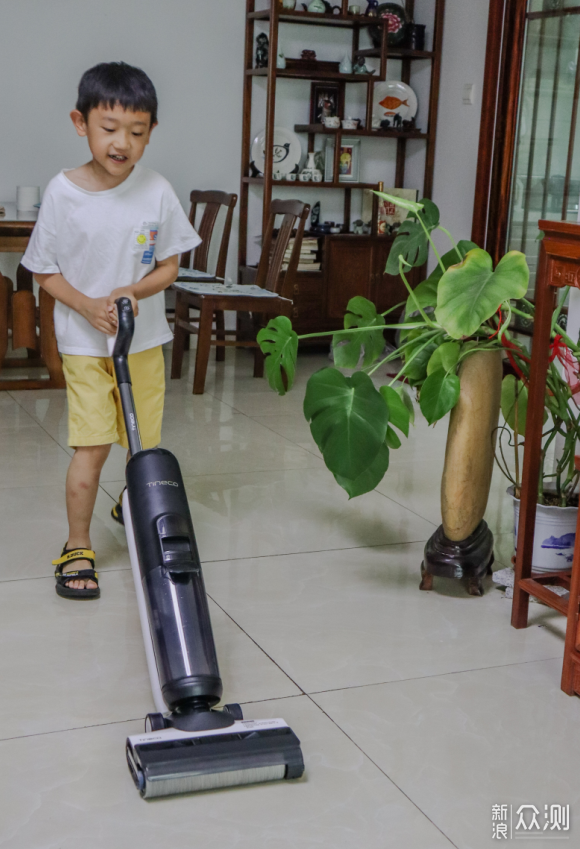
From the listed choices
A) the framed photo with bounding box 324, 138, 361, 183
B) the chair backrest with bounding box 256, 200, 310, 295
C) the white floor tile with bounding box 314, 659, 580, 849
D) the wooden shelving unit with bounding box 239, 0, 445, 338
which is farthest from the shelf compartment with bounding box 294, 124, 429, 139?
the white floor tile with bounding box 314, 659, 580, 849

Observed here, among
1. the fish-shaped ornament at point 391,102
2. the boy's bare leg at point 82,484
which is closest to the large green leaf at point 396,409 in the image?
the boy's bare leg at point 82,484

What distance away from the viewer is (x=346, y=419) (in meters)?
2.03

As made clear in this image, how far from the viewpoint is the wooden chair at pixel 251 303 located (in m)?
4.19

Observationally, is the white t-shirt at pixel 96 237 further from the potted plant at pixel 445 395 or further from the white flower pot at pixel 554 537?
the white flower pot at pixel 554 537

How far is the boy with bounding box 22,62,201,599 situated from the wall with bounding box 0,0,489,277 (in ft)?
10.1

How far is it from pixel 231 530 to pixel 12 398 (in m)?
1.77

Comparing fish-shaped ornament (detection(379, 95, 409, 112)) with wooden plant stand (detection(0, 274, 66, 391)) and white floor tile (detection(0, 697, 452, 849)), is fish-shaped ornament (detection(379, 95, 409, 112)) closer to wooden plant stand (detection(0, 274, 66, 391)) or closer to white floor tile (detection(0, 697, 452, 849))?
wooden plant stand (detection(0, 274, 66, 391))

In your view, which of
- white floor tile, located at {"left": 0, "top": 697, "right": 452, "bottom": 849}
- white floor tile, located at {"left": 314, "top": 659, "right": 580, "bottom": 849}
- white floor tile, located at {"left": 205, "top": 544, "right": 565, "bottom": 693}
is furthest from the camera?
white floor tile, located at {"left": 205, "top": 544, "right": 565, "bottom": 693}

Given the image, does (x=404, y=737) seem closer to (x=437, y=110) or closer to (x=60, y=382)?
(x=60, y=382)

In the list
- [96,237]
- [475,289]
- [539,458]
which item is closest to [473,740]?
[539,458]

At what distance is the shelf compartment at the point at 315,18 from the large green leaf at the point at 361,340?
295 centimetres

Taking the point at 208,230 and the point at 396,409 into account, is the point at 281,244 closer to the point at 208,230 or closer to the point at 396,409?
the point at 208,230

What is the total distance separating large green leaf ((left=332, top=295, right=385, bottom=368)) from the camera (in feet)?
8.04

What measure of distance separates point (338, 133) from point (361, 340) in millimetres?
2962
